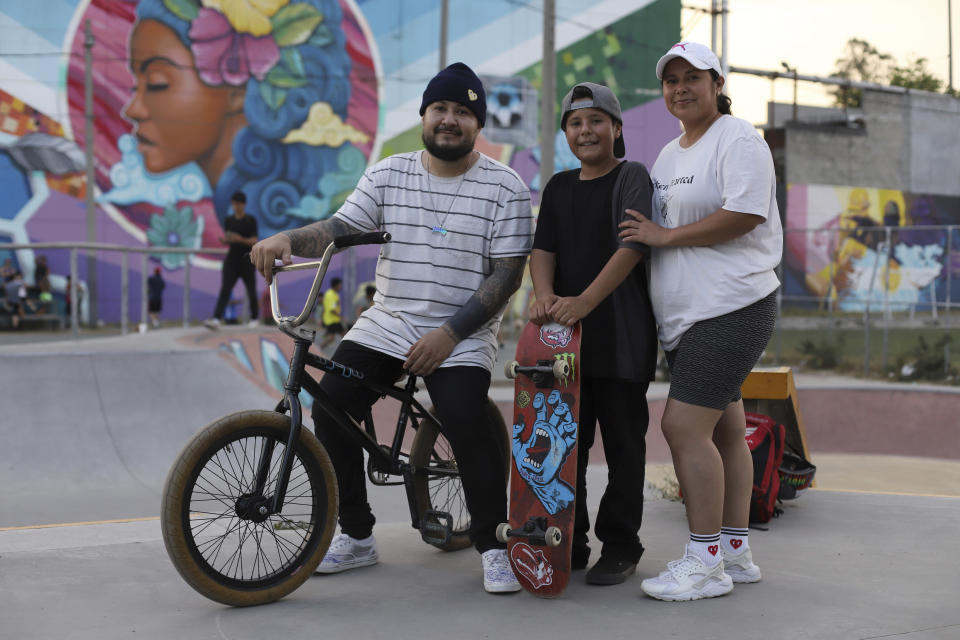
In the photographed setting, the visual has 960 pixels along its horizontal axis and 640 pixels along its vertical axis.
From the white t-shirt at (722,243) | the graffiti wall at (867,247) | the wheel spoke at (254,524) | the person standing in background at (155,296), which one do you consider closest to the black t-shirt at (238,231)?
the person standing in background at (155,296)

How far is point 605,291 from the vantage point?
140 inches

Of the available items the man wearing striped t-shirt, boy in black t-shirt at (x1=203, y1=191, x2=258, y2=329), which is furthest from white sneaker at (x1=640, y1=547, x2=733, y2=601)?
boy in black t-shirt at (x1=203, y1=191, x2=258, y2=329)

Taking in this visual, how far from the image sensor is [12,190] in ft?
74.6

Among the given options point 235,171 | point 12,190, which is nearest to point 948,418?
point 235,171

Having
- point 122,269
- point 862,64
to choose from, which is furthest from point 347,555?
point 862,64

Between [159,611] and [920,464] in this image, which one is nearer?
[159,611]

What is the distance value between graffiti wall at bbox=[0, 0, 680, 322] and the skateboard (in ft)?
61.6

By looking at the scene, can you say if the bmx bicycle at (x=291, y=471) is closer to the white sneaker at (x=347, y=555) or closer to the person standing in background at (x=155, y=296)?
the white sneaker at (x=347, y=555)

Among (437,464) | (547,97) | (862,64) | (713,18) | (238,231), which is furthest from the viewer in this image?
(862,64)

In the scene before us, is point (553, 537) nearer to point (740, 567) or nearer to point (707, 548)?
point (707, 548)

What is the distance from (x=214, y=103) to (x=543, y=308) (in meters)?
22.5

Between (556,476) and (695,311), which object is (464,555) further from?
(695,311)

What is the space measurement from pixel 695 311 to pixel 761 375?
1.89 meters

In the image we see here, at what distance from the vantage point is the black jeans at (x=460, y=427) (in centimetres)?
367
